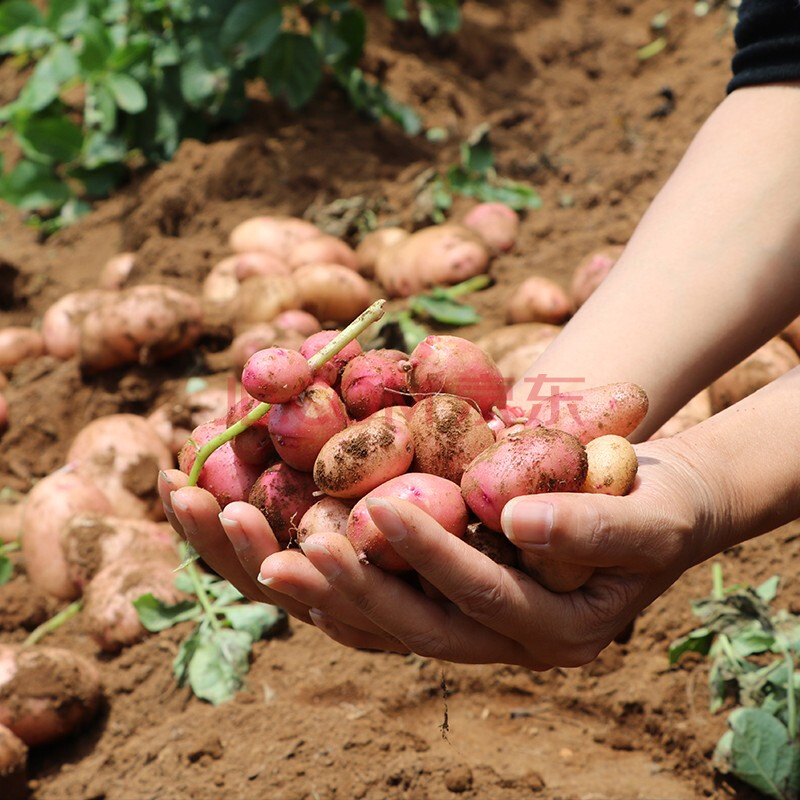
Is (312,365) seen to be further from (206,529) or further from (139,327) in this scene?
(139,327)

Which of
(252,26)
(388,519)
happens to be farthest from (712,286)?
(252,26)

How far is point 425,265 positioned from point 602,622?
263 centimetres

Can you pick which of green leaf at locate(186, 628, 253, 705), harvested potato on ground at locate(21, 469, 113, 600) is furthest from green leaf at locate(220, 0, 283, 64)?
green leaf at locate(186, 628, 253, 705)

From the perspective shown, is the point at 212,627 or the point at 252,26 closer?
the point at 212,627

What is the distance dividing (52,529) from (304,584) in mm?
1919

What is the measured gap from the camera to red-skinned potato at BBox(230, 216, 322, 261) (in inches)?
162

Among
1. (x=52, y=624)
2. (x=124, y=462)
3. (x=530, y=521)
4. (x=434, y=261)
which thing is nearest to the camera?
(x=530, y=521)

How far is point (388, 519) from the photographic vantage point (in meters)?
1.22

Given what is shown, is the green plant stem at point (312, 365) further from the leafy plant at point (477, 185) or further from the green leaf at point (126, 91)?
the green leaf at point (126, 91)

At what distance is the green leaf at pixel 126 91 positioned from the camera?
472 cm

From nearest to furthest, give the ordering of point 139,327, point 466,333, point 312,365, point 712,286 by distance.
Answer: point 312,365
point 712,286
point 139,327
point 466,333

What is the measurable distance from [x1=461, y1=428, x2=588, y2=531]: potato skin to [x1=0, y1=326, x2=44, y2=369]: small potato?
314 centimetres

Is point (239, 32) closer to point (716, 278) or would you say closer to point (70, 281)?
point (70, 281)

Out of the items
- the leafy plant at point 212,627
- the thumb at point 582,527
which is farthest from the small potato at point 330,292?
the thumb at point 582,527
